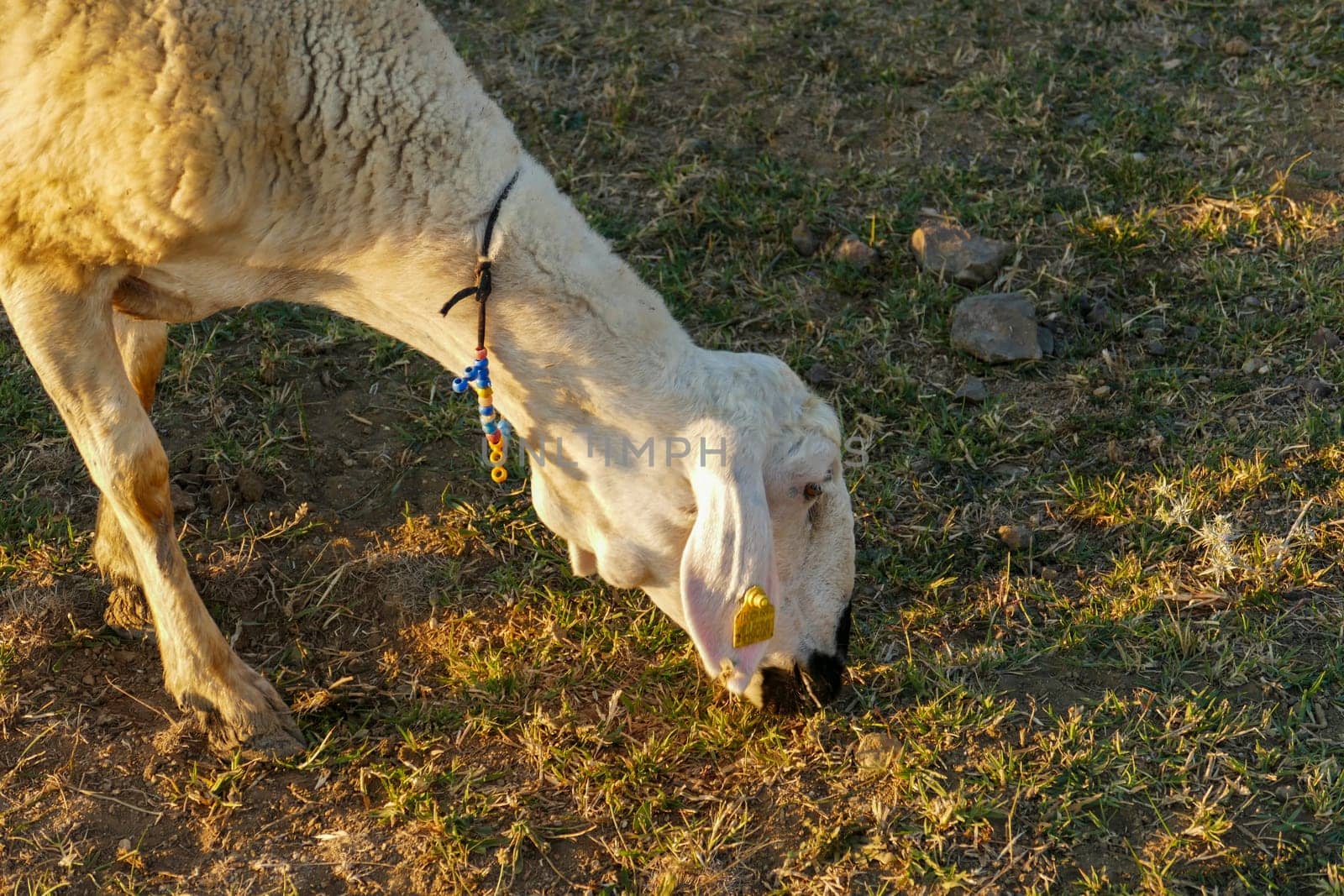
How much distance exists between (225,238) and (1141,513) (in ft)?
8.76

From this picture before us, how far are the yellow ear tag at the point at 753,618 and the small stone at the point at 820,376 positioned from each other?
1.71m

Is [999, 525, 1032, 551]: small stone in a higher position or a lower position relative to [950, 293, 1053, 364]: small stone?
lower

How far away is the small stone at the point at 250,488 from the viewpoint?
4145mm

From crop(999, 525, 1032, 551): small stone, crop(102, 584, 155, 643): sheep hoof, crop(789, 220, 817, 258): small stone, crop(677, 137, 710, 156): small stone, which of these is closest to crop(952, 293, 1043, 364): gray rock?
crop(789, 220, 817, 258): small stone

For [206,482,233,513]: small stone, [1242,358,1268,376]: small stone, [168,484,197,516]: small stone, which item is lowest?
[1242,358,1268,376]: small stone

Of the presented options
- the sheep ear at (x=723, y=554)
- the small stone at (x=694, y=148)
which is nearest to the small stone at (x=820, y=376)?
the small stone at (x=694, y=148)

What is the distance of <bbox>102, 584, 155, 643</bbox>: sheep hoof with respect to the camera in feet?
12.2

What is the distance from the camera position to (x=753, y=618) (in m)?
2.95

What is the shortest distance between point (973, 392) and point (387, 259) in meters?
2.19

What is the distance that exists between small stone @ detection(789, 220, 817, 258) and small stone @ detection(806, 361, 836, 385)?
62 cm

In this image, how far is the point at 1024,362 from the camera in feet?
14.9

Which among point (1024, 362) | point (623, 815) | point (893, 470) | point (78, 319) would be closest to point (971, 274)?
point (1024, 362)

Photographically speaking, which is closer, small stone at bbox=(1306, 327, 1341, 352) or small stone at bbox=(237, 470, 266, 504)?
small stone at bbox=(237, 470, 266, 504)

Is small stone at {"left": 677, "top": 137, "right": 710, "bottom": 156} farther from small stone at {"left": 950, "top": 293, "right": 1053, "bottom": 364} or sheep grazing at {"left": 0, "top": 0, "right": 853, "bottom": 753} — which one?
sheep grazing at {"left": 0, "top": 0, "right": 853, "bottom": 753}
